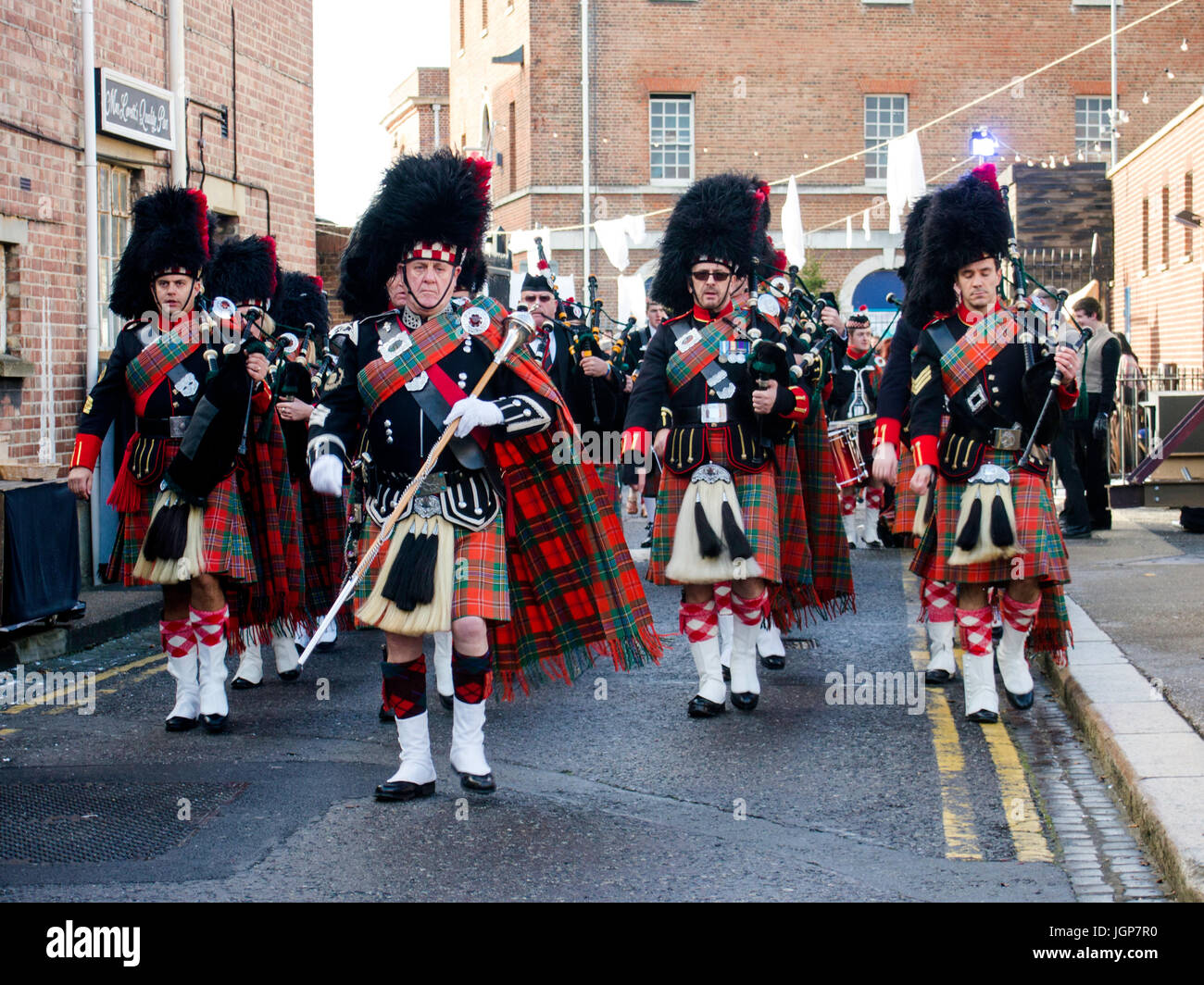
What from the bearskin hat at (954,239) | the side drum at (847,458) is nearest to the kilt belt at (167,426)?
the bearskin hat at (954,239)

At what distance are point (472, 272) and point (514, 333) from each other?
520 millimetres

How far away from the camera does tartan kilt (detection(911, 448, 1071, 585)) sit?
682cm

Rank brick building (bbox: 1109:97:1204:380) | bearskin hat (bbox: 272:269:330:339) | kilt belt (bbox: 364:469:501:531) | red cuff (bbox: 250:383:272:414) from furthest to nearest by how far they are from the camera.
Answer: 1. brick building (bbox: 1109:97:1204:380)
2. bearskin hat (bbox: 272:269:330:339)
3. red cuff (bbox: 250:383:272:414)
4. kilt belt (bbox: 364:469:501:531)

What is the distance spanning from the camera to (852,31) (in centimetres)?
3716

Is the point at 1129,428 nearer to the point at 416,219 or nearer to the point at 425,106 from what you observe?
the point at 416,219

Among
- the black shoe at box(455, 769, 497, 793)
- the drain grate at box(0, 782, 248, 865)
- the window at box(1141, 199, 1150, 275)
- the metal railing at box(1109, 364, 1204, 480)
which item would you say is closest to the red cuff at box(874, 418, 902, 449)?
the black shoe at box(455, 769, 497, 793)

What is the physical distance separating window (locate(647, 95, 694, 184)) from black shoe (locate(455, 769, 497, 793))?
3254cm

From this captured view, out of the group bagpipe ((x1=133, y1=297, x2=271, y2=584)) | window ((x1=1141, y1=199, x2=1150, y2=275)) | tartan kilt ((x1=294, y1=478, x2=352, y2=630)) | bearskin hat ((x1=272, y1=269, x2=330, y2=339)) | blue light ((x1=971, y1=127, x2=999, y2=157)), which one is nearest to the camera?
bagpipe ((x1=133, y1=297, x2=271, y2=584))

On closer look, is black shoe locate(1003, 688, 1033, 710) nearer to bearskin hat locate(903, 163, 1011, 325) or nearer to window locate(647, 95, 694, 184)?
bearskin hat locate(903, 163, 1011, 325)

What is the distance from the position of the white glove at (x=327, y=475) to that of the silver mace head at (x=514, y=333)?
66 centimetres

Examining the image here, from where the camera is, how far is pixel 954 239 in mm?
7137

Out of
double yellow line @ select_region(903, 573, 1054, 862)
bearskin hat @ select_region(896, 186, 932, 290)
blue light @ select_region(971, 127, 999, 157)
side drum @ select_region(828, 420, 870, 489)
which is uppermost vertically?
blue light @ select_region(971, 127, 999, 157)

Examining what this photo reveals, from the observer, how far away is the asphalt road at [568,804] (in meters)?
4.74

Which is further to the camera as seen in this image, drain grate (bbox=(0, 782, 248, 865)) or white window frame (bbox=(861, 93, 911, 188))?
white window frame (bbox=(861, 93, 911, 188))
